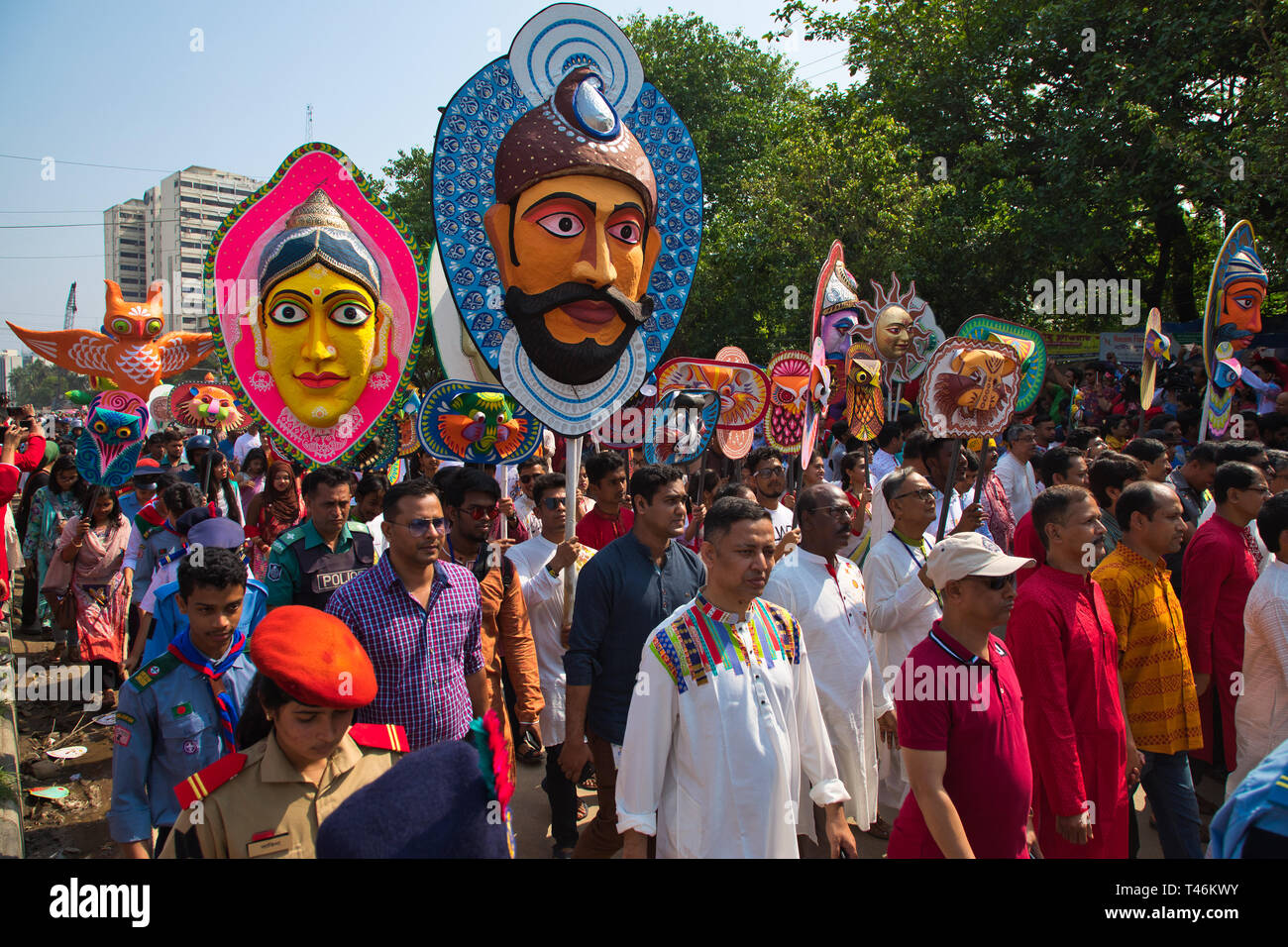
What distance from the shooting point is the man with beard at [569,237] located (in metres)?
3.99

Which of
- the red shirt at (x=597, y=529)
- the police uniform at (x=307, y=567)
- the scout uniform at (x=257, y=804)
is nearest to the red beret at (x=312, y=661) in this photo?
the scout uniform at (x=257, y=804)

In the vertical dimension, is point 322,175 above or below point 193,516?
above

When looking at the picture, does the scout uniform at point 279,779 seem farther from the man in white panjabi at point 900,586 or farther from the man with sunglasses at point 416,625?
the man in white panjabi at point 900,586

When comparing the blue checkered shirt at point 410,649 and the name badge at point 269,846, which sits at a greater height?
the blue checkered shirt at point 410,649

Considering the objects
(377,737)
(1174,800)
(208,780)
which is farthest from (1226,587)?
(208,780)

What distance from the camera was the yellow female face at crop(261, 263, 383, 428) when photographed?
4043 mm

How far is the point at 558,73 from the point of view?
415 cm

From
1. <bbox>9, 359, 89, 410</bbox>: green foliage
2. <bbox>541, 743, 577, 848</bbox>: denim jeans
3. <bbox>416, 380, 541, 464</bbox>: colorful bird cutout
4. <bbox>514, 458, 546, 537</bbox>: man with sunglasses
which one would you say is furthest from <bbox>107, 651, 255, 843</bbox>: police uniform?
<bbox>9, 359, 89, 410</bbox>: green foliage

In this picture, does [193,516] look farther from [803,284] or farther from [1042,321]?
[1042,321]

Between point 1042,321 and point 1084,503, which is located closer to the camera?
point 1084,503

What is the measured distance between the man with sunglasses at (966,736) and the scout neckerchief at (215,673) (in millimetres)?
2114

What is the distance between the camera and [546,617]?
4.69 m

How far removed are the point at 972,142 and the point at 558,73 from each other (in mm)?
15697
